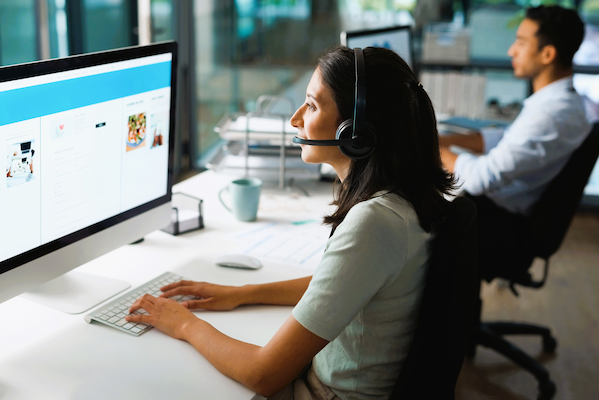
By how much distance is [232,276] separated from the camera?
4.19 feet

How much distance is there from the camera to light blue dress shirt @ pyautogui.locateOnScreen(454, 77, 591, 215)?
6.82 feet

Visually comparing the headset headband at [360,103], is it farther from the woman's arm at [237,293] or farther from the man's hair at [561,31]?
the man's hair at [561,31]

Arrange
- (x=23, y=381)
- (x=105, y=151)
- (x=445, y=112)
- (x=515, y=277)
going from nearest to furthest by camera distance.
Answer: (x=23, y=381) < (x=105, y=151) < (x=515, y=277) < (x=445, y=112)

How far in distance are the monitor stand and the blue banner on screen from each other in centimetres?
38

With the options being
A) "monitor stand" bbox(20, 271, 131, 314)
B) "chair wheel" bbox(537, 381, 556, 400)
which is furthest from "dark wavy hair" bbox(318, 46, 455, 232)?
"chair wheel" bbox(537, 381, 556, 400)

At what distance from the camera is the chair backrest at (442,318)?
2.89 feet

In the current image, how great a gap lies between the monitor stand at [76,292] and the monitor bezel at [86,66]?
0.40 feet

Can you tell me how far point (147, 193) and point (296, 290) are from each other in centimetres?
41

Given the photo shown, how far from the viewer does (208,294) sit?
1.14m

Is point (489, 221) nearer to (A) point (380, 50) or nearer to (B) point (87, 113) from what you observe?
(A) point (380, 50)

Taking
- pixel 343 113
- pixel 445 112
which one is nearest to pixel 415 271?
pixel 343 113

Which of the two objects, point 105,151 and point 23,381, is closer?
point 23,381

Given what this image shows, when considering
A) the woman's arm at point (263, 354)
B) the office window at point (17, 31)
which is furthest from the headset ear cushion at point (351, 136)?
the office window at point (17, 31)

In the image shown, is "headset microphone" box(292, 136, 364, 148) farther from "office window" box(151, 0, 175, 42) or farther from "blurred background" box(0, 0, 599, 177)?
"office window" box(151, 0, 175, 42)
